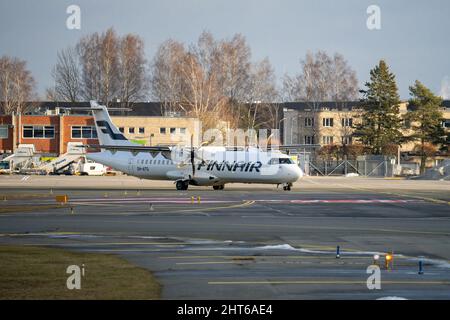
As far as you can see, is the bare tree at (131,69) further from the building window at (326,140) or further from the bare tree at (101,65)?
the building window at (326,140)

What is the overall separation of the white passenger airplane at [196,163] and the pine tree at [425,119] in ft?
169

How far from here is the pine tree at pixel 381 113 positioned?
101 m

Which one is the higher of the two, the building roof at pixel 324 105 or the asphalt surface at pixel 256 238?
the building roof at pixel 324 105

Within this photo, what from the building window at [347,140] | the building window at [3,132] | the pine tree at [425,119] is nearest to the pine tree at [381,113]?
the pine tree at [425,119]

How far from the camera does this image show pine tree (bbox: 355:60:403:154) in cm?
10138

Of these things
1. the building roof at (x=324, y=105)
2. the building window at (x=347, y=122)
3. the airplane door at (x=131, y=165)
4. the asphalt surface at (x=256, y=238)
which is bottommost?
the asphalt surface at (x=256, y=238)

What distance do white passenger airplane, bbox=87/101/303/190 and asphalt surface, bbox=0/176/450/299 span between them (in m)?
7.25

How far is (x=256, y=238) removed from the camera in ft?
86.2

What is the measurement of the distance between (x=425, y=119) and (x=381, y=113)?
726 centimetres

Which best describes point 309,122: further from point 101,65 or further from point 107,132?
point 107,132

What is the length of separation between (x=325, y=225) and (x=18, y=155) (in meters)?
69.7

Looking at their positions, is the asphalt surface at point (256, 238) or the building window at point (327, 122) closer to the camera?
the asphalt surface at point (256, 238)

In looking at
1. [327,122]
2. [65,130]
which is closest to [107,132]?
[65,130]
